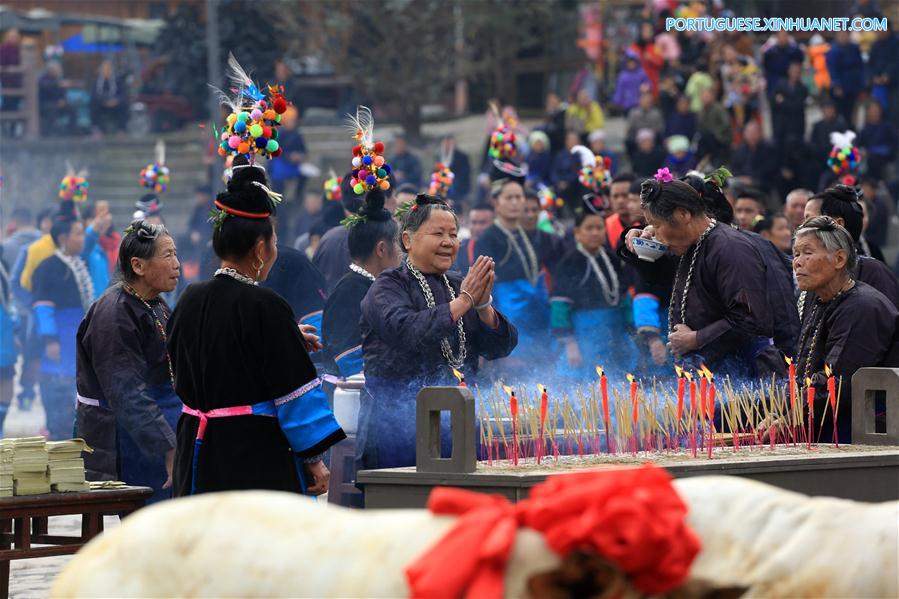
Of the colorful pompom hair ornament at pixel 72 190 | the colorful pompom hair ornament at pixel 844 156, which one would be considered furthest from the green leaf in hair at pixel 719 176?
the colorful pompom hair ornament at pixel 72 190

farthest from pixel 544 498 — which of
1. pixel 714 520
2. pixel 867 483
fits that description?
pixel 867 483

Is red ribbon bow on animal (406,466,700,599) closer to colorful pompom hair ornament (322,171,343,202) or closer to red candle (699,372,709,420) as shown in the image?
red candle (699,372,709,420)

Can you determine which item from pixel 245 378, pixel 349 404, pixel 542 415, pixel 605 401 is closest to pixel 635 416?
pixel 605 401

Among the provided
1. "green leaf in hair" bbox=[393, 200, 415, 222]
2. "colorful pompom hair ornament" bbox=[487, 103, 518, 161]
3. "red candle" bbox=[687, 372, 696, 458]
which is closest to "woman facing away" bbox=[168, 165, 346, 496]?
"green leaf in hair" bbox=[393, 200, 415, 222]

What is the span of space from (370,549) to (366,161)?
4382 mm

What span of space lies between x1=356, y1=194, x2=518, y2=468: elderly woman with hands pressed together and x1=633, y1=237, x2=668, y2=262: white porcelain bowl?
1.00 metres

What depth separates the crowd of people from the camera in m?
5.07

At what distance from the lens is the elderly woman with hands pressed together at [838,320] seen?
250 inches

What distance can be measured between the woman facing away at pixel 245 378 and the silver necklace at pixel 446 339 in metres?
1.21

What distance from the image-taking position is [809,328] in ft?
21.9

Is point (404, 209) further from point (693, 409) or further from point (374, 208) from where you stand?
point (693, 409)

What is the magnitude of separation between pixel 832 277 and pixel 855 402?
624 millimetres

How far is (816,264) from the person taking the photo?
647cm

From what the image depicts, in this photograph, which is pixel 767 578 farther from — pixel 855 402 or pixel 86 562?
pixel 855 402
